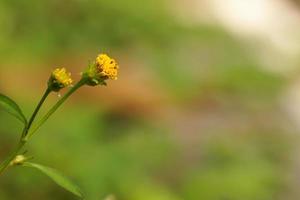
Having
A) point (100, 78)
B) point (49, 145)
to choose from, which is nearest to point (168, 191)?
point (49, 145)

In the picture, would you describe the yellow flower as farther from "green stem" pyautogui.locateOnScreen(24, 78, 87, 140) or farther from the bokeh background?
the bokeh background

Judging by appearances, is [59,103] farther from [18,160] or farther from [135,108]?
[135,108]

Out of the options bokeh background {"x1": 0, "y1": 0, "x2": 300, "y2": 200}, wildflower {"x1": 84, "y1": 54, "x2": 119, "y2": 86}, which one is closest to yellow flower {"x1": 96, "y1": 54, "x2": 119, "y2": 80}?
wildflower {"x1": 84, "y1": 54, "x2": 119, "y2": 86}

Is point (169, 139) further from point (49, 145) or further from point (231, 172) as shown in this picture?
point (49, 145)

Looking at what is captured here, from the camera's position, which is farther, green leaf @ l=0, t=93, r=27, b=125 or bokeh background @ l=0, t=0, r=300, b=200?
bokeh background @ l=0, t=0, r=300, b=200

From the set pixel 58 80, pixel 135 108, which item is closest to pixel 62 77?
pixel 58 80

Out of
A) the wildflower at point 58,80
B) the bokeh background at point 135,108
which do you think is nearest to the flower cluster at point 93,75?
the wildflower at point 58,80
